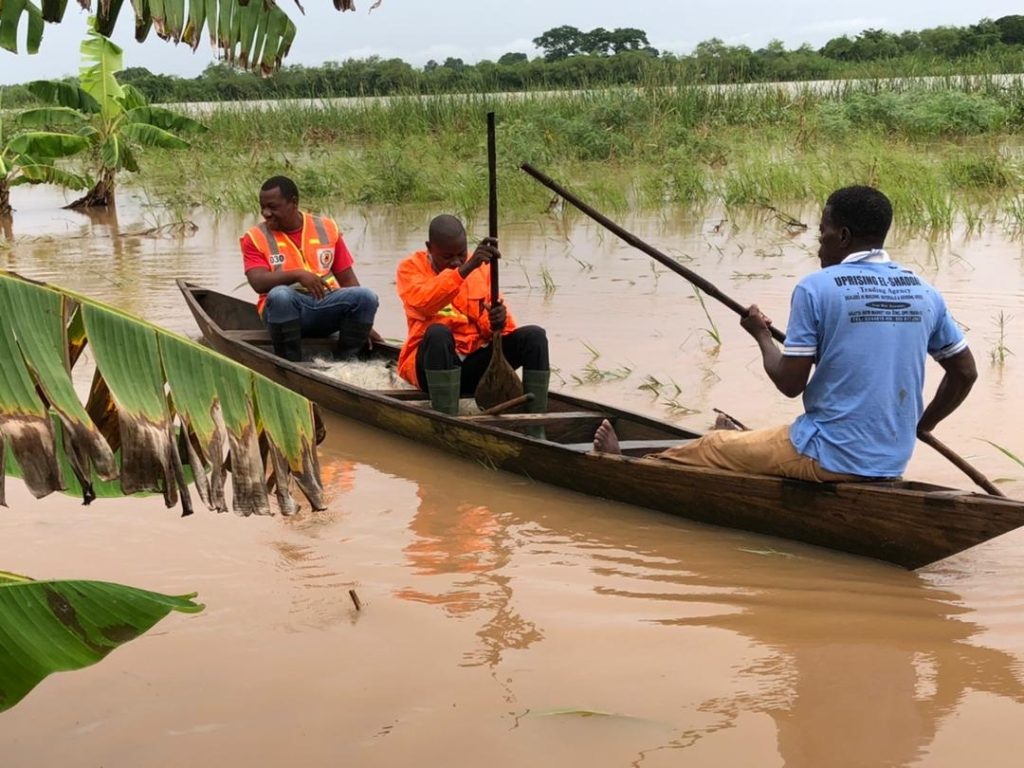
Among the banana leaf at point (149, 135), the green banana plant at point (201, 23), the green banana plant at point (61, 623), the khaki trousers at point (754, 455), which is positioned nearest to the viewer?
the green banana plant at point (61, 623)

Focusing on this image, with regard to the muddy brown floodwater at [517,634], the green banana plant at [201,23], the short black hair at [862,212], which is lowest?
the muddy brown floodwater at [517,634]

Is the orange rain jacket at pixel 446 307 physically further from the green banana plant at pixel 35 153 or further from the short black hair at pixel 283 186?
the green banana plant at pixel 35 153

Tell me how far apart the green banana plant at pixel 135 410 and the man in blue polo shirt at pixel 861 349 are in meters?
1.67

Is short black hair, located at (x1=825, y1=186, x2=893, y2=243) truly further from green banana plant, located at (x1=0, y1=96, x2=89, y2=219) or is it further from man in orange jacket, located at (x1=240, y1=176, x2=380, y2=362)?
green banana plant, located at (x1=0, y1=96, x2=89, y2=219)

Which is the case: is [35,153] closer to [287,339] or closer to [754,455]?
[287,339]

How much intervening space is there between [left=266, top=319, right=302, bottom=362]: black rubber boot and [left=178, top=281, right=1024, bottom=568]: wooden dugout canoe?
0.11 metres

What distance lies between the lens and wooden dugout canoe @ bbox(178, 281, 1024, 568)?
12.8ft

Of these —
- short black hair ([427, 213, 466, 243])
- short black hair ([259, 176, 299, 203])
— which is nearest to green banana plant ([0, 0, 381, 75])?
short black hair ([427, 213, 466, 243])

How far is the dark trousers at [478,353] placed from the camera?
18.0ft

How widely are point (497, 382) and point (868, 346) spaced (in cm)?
210

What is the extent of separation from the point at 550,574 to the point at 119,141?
1066 centimetres

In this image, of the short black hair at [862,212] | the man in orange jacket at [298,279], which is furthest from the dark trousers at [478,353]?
the short black hair at [862,212]

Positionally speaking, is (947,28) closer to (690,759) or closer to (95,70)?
(95,70)

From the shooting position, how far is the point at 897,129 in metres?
15.3
